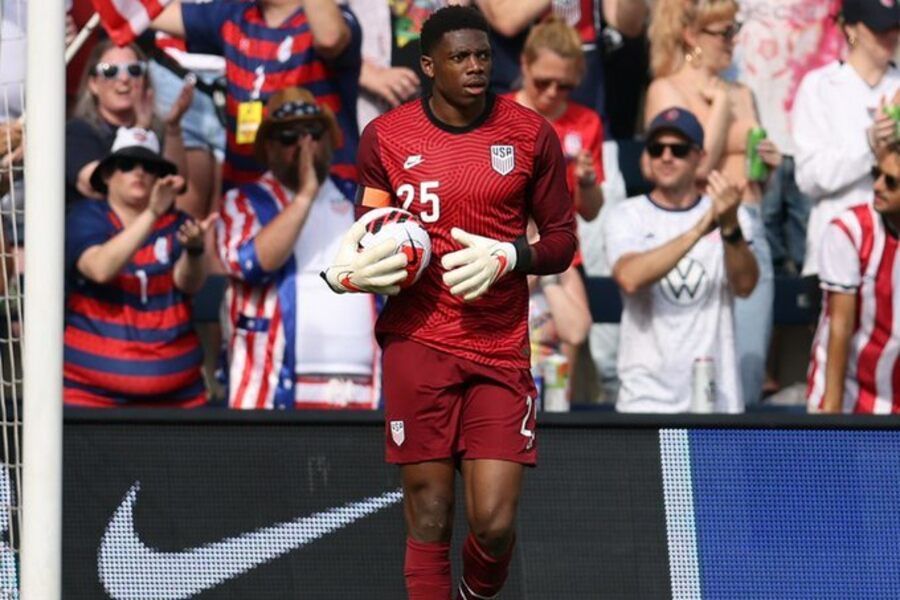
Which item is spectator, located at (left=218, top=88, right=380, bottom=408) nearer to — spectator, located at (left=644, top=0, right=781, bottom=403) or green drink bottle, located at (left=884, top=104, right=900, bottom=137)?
spectator, located at (left=644, top=0, right=781, bottom=403)

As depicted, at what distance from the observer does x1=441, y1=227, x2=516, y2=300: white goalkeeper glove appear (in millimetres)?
5559

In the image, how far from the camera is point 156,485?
6750 mm

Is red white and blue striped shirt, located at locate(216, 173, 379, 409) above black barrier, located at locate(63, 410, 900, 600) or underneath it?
above

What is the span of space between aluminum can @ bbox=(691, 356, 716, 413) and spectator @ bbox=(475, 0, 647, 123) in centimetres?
166

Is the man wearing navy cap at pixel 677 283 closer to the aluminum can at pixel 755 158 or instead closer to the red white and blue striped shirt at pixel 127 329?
the aluminum can at pixel 755 158

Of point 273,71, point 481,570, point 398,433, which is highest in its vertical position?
point 273,71

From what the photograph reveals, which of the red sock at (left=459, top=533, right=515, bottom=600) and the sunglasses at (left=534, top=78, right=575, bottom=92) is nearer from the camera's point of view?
the red sock at (left=459, top=533, right=515, bottom=600)

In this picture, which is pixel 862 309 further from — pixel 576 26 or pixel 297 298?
pixel 297 298

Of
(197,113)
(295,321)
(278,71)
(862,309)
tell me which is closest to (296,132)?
(278,71)

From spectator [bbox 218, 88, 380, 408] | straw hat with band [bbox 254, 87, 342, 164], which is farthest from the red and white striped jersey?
straw hat with band [bbox 254, 87, 342, 164]

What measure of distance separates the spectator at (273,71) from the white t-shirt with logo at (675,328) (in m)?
1.42

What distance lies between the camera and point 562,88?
8789 millimetres

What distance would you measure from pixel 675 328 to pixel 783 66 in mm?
1846

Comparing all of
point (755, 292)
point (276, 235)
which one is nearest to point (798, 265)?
point (755, 292)
